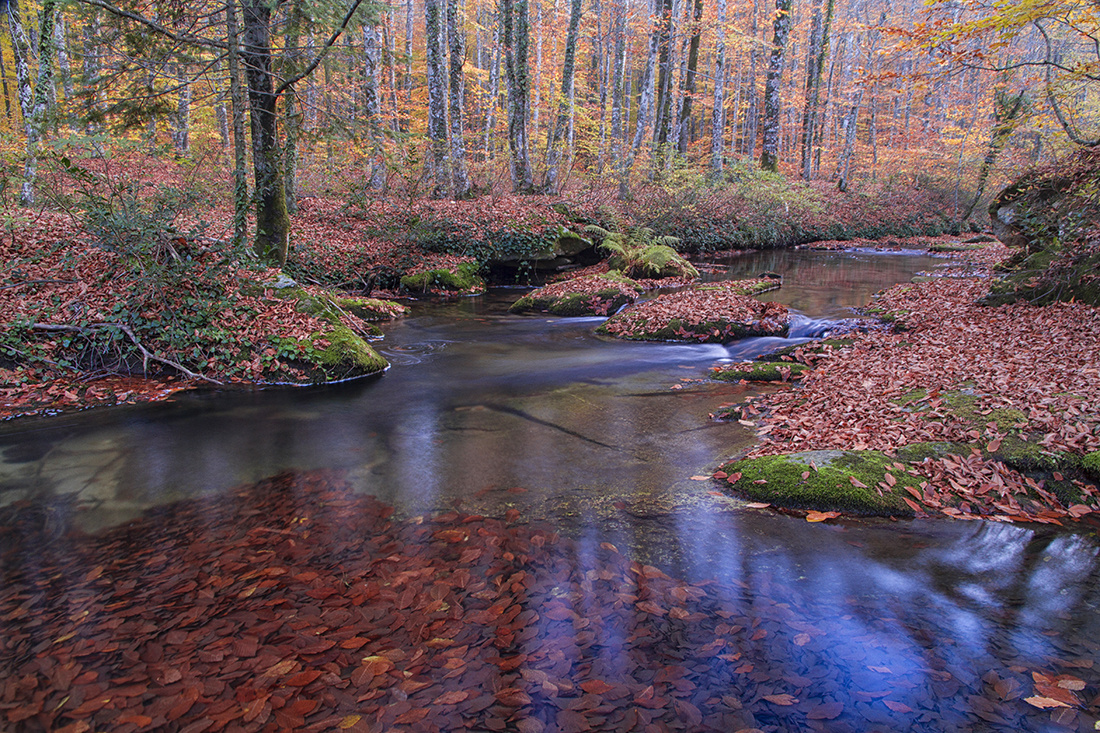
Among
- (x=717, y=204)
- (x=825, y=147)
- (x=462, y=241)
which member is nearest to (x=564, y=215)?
Answer: (x=462, y=241)

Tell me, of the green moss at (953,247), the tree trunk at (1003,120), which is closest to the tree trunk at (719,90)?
the green moss at (953,247)

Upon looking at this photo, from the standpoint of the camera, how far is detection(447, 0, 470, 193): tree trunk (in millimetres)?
17625

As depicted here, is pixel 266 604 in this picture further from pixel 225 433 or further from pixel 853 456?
pixel 853 456

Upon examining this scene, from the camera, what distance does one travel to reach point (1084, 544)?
153 inches

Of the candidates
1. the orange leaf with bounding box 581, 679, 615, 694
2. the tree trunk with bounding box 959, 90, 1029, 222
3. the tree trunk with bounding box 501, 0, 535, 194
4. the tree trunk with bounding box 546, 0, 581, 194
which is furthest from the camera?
the tree trunk with bounding box 546, 0, 581, 194

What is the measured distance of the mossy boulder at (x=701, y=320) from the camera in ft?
35.5

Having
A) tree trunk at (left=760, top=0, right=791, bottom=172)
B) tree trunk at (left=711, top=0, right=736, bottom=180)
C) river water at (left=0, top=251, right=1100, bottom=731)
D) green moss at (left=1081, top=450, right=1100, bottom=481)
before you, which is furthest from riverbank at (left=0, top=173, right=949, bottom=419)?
tree trunk at (left=760, top=0, right=791, bottom=172)

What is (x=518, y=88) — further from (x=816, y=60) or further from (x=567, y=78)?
(x=816, y=60)

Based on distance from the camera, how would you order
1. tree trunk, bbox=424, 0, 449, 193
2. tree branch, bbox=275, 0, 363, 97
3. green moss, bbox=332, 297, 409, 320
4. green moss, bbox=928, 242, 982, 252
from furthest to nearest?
green moss, bbox=928, 242, 982, 252 → tree trunk, bbox=424, 0, 449, 193 → green moss, bbox=332, 297, 409, 320 → tree branch, bbox=275, 0, 363, 97

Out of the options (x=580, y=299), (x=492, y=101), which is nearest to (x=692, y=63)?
(x=492, y=101)

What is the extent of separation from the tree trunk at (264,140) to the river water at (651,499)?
10.6ft

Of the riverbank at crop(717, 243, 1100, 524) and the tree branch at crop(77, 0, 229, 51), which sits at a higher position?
the tree branch at crop(77, 0, 229, 51)

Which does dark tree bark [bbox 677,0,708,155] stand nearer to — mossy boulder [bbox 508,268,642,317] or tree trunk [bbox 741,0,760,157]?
tree trunk [bbox 741,0,760,157]

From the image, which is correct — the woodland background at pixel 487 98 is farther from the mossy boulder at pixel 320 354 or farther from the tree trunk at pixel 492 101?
the mossy boulder at pixel 320 354
